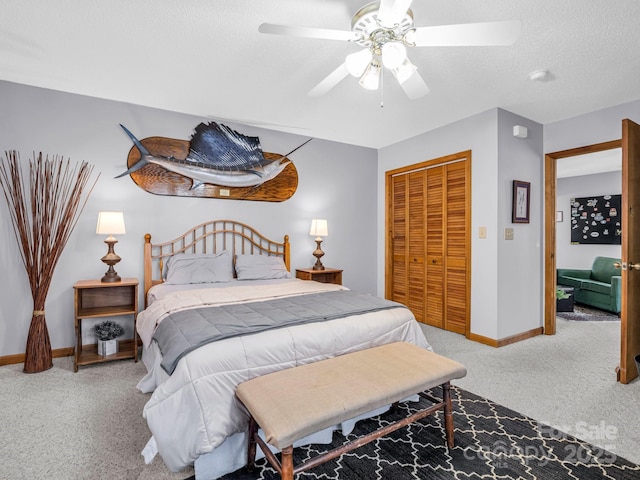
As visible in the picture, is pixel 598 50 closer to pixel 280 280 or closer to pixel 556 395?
pixel 556 395

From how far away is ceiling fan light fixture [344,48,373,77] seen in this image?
1.84 meters

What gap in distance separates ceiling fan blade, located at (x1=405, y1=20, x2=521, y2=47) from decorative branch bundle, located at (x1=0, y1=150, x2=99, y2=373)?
312 cm

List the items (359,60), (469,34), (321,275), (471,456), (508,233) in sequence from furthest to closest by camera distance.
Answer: (321,275)
(508,233)
(359,60)
(471,456)
(469,34)

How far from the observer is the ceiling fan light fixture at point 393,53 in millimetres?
1750

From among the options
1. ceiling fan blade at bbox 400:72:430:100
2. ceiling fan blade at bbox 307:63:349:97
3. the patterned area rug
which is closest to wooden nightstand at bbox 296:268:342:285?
ceiling fan blade at bbox 307:63:349:97

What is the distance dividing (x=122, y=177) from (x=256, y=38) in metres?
2.03

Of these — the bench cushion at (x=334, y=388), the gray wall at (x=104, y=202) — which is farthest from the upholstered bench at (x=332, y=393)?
the gray wall at (x=104, y=202)

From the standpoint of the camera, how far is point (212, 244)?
3.77 m

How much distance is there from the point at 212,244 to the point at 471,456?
9.97 ft

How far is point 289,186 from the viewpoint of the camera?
4227mm

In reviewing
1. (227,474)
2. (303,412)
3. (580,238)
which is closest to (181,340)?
(227,474)

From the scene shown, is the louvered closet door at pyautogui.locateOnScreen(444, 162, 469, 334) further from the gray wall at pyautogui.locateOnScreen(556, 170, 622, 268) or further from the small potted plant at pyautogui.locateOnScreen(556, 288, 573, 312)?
the gray wall at pyautogui.locateOnScreen(556, 170, 622, 268)

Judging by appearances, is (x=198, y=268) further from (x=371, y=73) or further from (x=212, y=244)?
(x=371, y=73)

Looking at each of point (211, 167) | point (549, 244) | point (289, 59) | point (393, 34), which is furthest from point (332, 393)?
point (549, 244)
